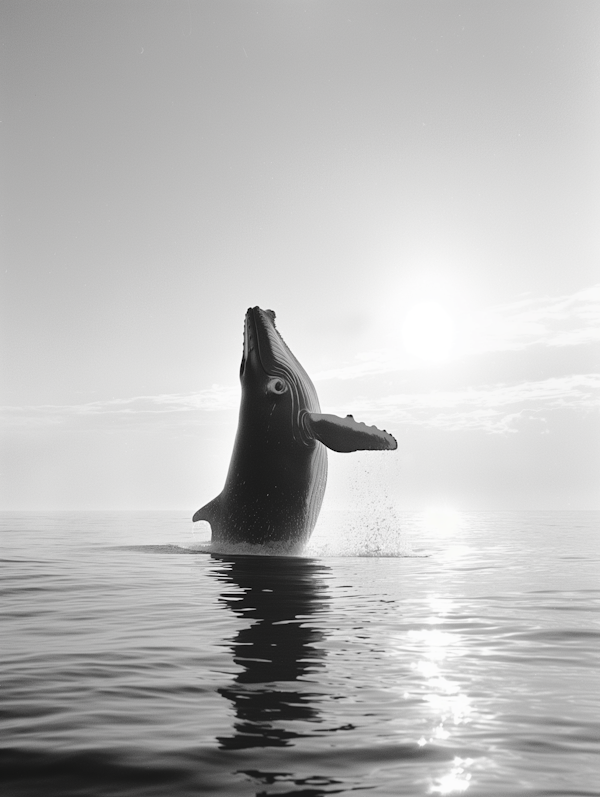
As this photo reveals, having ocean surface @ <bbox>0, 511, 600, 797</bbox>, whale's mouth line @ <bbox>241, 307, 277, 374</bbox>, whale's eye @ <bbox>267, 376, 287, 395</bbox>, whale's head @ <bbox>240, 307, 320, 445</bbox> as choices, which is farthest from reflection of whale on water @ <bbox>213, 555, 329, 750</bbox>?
whale's mouth line @ <bbox>241, 307, 277, 374</bbox>

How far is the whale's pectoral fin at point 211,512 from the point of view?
22.0 metres

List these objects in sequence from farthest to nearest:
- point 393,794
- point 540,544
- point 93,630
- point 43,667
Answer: point 540,544, point 93,630, point 43,667, point 393,794

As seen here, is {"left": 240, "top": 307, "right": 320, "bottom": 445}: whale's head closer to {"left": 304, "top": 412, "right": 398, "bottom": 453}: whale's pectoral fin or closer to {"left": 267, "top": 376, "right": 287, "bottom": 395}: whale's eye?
{"left": 267, "top": 376, "right": 287, "bottom": 395}: whale's eye

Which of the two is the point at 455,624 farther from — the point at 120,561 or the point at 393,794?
the point at 120,561

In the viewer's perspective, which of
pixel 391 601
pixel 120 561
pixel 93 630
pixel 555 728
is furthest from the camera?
pixel 120 561

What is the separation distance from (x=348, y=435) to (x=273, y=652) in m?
10.8

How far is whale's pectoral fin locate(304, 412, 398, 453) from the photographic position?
19.3 m

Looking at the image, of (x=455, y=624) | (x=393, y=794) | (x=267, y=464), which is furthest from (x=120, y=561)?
(x=393, y=794)

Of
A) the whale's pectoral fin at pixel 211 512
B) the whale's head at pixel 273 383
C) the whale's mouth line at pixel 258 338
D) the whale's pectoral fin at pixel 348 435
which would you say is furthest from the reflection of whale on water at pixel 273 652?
the whale's mouth line at pixel 258 338

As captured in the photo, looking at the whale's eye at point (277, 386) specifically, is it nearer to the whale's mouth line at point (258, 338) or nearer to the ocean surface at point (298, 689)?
the whale's mouth line at point (258, 338)

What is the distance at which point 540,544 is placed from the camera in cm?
3375

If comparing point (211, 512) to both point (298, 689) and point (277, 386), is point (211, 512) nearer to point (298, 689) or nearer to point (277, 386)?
point (277, 386)

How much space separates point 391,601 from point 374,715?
7.02 m

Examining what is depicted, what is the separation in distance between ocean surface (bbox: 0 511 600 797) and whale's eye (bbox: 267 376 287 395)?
19.9 feet
